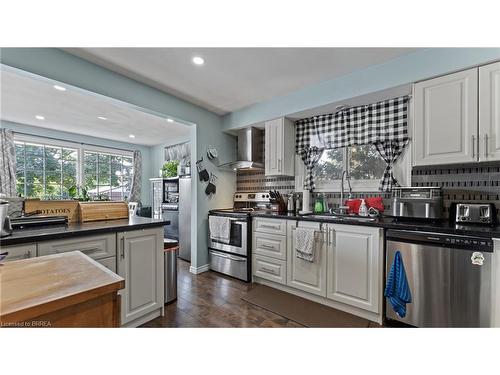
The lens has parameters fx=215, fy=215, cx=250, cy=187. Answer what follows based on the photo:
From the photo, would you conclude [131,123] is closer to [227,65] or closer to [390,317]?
[227,65]

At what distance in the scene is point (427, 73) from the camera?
183cm

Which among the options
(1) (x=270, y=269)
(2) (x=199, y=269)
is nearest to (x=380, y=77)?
(1) (x=270, y=269)

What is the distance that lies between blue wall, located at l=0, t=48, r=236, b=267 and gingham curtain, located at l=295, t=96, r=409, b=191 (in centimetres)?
129

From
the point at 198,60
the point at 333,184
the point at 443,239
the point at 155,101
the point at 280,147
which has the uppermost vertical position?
the point at 198,60

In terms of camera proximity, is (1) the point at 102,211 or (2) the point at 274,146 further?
(2) the point at 274,146

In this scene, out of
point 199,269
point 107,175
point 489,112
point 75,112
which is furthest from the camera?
point 107,175

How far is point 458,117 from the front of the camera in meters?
1.74

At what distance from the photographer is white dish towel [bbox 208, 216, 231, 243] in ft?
9.45

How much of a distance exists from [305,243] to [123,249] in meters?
1.64

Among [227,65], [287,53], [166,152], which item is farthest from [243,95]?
[166,152]

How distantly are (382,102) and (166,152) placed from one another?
16.3 feet

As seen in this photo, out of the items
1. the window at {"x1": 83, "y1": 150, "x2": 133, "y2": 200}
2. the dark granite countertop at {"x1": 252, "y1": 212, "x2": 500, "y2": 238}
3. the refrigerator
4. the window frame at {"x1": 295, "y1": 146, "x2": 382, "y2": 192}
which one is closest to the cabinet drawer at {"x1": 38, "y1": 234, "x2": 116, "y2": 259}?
the dark granite countertop at {"x1": 252, "y1": 212, "x2": 500, "y2": 238}

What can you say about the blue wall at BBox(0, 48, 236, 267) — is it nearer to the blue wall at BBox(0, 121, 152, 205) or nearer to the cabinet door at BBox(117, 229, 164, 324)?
the cabinet door at BBox(117, 229, 164, 324)

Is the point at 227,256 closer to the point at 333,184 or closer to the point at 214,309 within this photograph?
the point at 214,309
